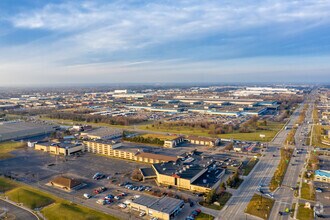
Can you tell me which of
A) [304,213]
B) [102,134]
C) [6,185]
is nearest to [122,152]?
[102,134]

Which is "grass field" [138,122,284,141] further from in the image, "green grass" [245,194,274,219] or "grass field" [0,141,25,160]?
"green grass" [245,194,274,219]

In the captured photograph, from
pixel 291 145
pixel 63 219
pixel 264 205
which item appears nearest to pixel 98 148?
pixel 63 219

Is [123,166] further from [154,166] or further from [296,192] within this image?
[296,192]

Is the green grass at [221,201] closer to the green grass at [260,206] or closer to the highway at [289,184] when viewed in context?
the green grass at [260,206]

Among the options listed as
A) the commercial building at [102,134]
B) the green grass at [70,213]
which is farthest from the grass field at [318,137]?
the green grass at [70,213]

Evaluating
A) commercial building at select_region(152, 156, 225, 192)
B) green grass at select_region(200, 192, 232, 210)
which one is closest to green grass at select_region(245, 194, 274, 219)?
green grass at select_region(200, 192, 232, 210)
